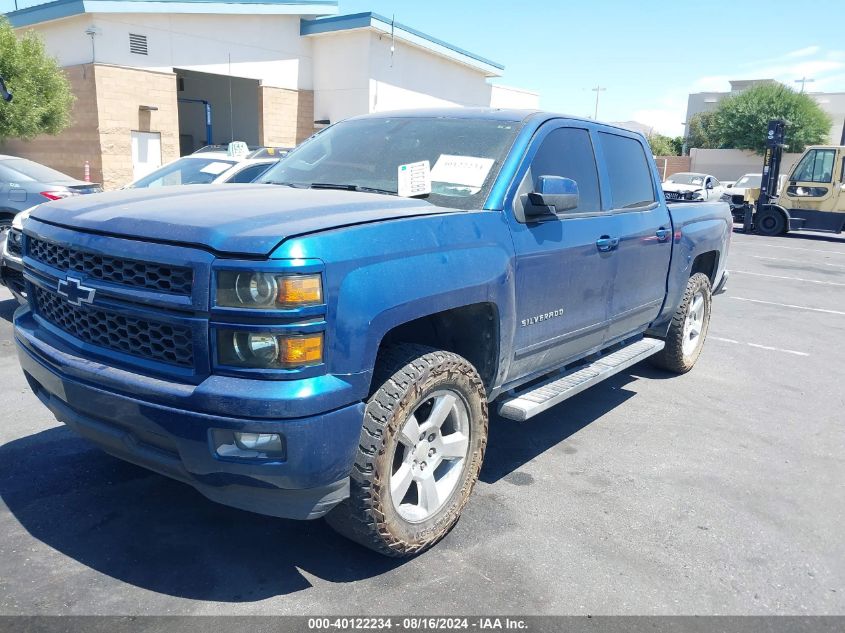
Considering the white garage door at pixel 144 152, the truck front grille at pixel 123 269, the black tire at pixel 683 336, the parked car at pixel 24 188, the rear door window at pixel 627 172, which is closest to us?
the truck front grille at pixel 123 269

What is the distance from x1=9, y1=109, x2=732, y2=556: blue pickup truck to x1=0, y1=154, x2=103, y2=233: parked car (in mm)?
6669

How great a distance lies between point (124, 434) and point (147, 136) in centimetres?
1905

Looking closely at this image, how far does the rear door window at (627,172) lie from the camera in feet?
15.1

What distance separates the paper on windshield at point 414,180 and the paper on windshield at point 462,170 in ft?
0.26

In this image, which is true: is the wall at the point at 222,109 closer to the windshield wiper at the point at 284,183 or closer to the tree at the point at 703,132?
the windshield wiper at the point at 284,183

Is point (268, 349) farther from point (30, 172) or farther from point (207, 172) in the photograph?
point (30, 172)

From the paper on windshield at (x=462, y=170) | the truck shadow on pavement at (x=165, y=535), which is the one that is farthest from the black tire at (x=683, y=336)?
the truck shadow on pavement at (x=165, y=535)

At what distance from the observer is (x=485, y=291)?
125 inches

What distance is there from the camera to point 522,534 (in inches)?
132

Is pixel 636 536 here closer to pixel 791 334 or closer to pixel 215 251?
pixel 215 251

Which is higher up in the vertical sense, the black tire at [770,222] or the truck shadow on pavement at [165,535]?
the black tire at [770,222]

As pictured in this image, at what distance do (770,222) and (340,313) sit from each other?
1977cm

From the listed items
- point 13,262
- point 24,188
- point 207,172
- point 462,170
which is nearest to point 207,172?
point 207,172

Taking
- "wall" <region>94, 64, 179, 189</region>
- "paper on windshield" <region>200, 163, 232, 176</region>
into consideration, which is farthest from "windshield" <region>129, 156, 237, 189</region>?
"wall" <region>94, 64, 179, 189</region>
